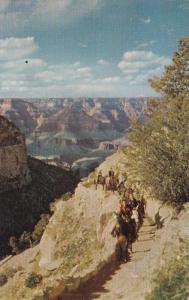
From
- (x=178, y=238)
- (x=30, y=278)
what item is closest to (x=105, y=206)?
(x=30, y=278)

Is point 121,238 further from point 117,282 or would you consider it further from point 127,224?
point 117,282

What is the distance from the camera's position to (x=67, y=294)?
19.1m

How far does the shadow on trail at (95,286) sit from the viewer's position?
62.3 feet

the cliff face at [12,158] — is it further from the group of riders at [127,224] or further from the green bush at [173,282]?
the green bush at [173,282]

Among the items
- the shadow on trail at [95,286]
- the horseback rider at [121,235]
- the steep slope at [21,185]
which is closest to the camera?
the shadow on trail at [95,286]

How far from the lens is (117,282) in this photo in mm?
20109

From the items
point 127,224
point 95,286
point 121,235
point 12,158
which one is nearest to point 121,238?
point 121,235

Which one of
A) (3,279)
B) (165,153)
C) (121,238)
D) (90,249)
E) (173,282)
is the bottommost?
(3,279)

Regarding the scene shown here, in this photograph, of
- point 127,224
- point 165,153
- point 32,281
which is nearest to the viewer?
point 32,281

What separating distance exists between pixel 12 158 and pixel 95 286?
3272 inches

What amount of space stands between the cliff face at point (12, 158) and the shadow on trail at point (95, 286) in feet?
256

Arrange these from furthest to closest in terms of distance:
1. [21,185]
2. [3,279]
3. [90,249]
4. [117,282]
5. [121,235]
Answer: [21,185], [3,279], [90,249], [121,235], [117,282]

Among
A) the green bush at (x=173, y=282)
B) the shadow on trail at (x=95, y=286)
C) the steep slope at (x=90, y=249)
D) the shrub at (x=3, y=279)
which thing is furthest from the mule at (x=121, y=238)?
the shrub at (x=3, y=279)

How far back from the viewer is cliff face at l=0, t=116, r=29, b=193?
99062mm
